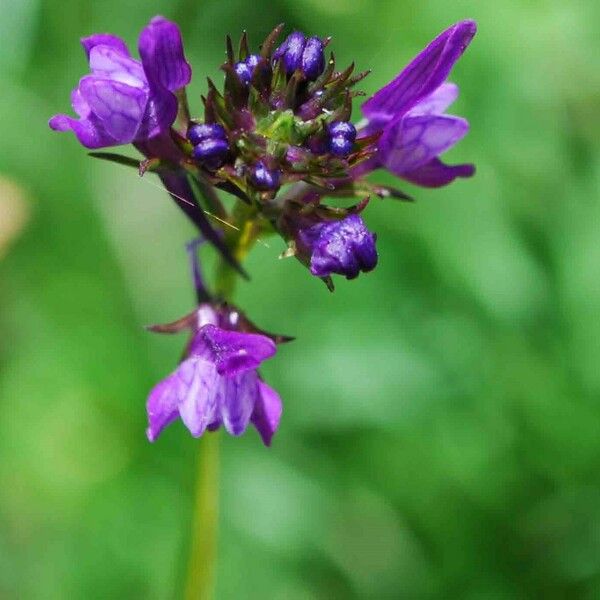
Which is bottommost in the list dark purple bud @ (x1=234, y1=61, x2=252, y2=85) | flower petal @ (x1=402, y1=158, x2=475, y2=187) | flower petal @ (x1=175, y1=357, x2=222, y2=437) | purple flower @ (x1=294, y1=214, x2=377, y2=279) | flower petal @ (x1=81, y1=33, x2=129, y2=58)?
flower petal @ (x1=175, y1=357, x2=222, y2=437)

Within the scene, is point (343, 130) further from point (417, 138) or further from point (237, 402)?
point (237, 402)

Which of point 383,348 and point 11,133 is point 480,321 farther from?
point 11,133

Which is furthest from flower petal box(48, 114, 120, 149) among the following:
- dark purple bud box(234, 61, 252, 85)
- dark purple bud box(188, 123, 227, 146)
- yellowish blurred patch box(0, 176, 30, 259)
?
yellowish blurred patch box(0, 176, 30, 259)

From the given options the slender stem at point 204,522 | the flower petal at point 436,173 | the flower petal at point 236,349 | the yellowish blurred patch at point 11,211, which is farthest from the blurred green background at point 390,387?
the flower petal at point 236,349

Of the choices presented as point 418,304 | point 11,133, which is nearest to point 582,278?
point 418,304

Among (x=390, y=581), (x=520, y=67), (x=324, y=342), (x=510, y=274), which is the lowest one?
(x=390, y=581)

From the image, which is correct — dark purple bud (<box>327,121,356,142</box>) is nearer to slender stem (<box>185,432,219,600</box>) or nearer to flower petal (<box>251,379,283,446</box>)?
flower petal (<box>251,379,283,446</box>)

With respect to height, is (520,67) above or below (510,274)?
above
